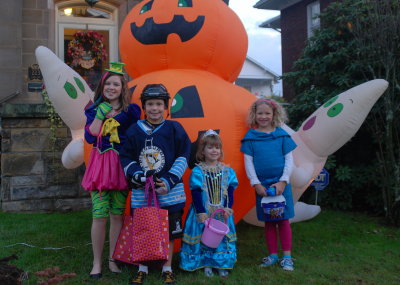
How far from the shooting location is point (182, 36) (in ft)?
11.8

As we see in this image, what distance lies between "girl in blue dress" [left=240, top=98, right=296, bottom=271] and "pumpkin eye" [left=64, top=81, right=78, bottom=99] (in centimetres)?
157

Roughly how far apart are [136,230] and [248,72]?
24.5 meters

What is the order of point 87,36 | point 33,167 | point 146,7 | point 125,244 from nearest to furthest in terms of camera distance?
point 125,244, point 146,7, point 33,167, point 87,36

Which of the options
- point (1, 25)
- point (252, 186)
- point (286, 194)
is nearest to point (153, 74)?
point (252, 186)

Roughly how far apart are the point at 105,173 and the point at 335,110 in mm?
2105

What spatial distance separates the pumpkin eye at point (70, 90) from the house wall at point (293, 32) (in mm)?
10622

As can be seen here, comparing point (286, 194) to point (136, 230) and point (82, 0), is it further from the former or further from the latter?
point (82, 0)

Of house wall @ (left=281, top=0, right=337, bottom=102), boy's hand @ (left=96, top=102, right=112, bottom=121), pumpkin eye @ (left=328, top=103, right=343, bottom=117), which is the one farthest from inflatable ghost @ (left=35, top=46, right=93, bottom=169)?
house wall @ (left=281, top=0, right=337, bottom=102)

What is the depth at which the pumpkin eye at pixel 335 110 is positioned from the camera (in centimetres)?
360

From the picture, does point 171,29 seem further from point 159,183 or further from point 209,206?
point 209,206

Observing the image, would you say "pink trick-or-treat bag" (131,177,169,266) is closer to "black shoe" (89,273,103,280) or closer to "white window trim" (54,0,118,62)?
"black shoe" (89,273,103,280)

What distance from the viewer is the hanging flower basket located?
704 centimetres

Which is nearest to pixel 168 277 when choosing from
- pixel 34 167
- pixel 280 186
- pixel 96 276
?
pixel 96 276

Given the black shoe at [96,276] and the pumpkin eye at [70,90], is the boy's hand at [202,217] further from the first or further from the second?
the pumpkin eye at [70,90]
